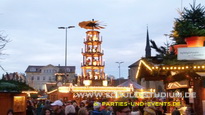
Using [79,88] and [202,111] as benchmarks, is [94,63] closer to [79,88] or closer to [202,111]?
[79,88]

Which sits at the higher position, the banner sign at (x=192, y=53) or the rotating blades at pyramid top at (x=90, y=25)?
the rotating blades at pyramid top at (x=90, y=25)

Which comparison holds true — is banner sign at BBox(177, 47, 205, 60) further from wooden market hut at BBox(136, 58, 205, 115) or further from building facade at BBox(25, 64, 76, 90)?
building facade at BBox(25, 64, 76, 90)

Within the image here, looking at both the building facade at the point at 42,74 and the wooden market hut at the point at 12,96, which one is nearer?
the wooden market hut at the point at 12,96

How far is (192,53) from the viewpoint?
13.2m

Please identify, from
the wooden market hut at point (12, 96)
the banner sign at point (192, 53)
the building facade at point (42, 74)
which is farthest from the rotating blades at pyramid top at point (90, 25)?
the building facade at point (42, 74)

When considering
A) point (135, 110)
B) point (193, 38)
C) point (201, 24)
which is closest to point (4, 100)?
point (135, 110)

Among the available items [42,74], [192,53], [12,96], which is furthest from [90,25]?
[42,74]

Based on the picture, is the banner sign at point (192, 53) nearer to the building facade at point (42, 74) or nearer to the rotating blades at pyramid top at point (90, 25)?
the rotating blades at pyramid top at point (90, 25)

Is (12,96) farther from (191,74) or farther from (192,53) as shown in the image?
(192,53)

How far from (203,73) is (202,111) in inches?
62.5

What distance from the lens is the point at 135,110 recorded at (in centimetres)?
997

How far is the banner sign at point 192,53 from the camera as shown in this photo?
1302 cm

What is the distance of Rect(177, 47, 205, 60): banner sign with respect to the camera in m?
13.0

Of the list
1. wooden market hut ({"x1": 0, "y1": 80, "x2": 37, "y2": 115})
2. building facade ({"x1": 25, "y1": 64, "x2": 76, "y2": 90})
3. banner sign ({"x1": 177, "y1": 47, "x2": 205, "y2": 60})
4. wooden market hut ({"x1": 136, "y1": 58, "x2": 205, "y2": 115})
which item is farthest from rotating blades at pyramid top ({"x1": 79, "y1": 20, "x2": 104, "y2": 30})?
building facade ({"x1": 25, "y1": 64, "x2": 76, "y2": 90})
